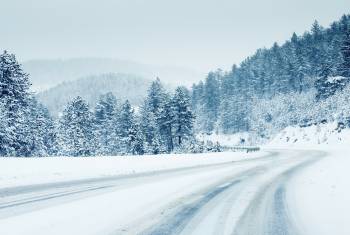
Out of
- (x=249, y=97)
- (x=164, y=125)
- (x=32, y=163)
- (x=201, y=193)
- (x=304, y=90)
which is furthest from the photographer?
(x=249, y=97)

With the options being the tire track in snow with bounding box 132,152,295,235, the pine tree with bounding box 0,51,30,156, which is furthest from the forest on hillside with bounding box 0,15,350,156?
the tire track in snow with bounding box 132,152,295,235

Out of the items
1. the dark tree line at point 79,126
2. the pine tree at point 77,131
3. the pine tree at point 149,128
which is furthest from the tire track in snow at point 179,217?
the pine tree at point 149,128

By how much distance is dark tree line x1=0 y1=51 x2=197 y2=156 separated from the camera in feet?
132

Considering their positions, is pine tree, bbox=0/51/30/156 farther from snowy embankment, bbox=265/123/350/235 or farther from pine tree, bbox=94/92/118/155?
pine tree, bbox=94/92/118/155

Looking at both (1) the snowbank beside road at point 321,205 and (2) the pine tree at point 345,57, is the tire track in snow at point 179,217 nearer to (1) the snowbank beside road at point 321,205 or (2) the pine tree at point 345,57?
(1) the snowbank beside road at point 321,205

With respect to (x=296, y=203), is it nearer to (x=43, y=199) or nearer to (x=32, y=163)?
(x=43, y=199)

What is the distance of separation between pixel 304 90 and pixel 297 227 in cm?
9911

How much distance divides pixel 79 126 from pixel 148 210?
166 ft

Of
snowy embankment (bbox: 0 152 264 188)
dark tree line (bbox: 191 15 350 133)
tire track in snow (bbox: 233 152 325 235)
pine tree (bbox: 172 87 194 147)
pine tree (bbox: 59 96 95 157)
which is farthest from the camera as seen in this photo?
dark tree line (bbox: 191 15 350 133)

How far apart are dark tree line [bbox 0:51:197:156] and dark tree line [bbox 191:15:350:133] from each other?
1387 inches

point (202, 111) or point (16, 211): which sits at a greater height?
point (202, 111)

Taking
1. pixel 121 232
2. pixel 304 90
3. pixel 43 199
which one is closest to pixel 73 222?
pixel 121 232

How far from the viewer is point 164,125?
63.1 metres

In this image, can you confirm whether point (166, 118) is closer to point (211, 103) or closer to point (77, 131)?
point (77, 131)
